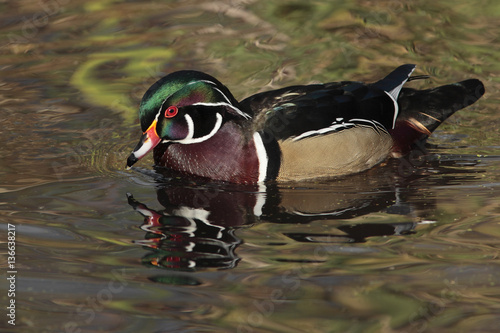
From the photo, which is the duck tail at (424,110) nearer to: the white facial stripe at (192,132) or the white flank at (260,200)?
the white flank at (260,200)

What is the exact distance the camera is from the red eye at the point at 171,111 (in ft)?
19.1

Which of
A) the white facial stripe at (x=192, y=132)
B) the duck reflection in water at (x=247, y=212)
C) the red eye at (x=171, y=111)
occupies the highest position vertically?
the red eye at (x=171, y=111)

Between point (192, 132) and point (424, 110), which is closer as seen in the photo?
point (192, 132)

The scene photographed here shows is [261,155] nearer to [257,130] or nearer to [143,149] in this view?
[257,130]

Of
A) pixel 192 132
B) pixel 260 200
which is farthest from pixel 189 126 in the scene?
pixel 260 200

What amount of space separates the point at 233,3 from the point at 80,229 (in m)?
5.38

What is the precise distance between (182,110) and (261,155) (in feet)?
2.29

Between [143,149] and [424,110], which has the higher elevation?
[424,110]

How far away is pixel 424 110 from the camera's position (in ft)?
21.9

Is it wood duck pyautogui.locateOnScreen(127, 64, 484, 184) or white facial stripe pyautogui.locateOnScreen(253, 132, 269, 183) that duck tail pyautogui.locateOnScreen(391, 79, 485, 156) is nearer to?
wood duck pyautogui.locateOnScreen(127, 64, 484, 184)

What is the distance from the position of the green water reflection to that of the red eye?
548mm

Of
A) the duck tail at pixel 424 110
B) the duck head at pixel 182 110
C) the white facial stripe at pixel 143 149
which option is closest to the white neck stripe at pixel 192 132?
the duck head at pixel 182 110

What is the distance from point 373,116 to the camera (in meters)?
6.39

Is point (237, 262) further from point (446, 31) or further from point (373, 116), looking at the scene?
point (446, 31)
